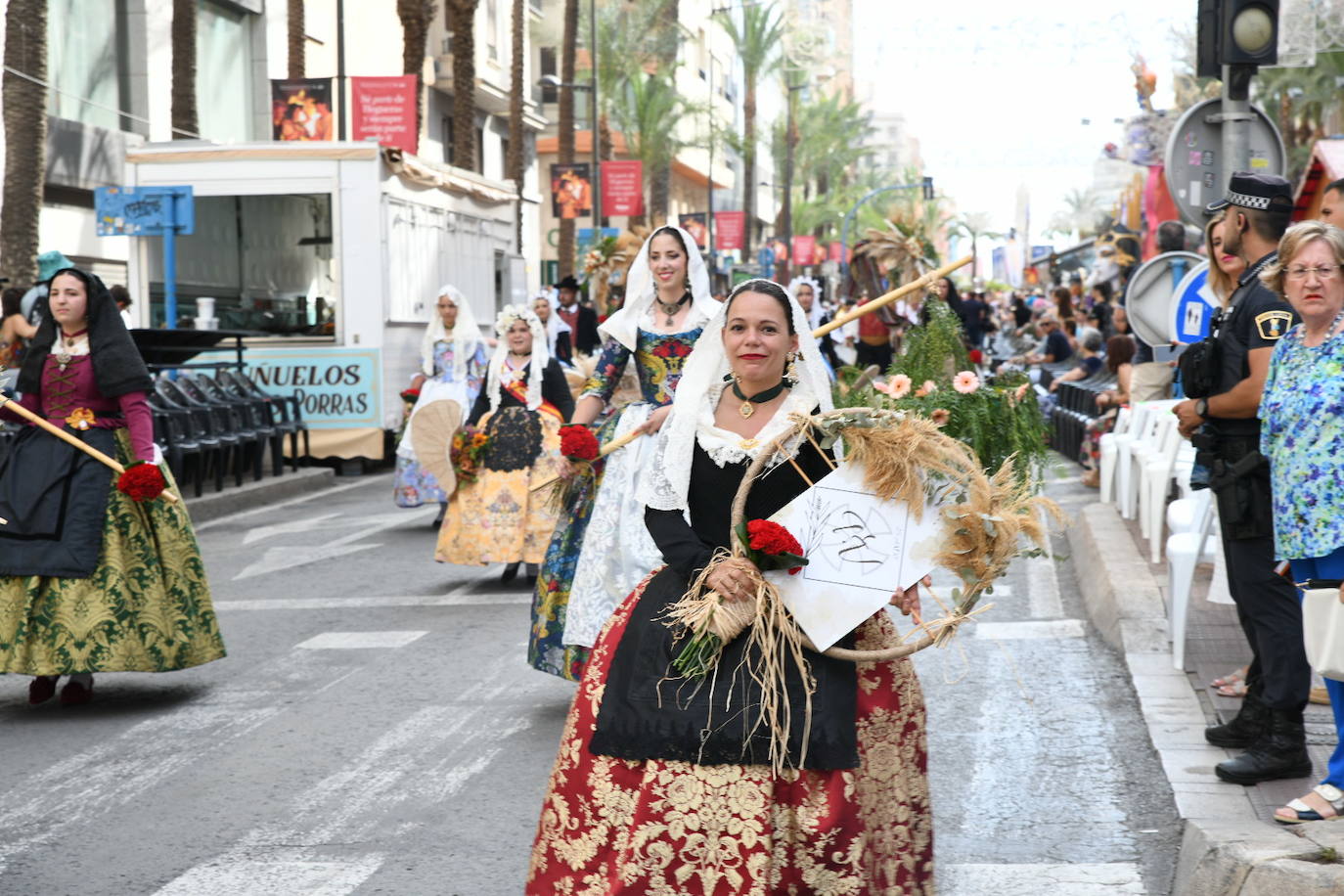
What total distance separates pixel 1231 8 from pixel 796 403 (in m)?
5.28

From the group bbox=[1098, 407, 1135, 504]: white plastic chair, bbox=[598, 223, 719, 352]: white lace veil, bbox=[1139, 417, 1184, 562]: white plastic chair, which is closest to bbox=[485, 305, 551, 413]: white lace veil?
bbox=[598, 223, 719, 352]: white lace veil

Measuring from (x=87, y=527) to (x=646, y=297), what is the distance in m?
2.54

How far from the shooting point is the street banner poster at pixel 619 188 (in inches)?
1660

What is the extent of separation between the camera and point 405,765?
20.8 feet

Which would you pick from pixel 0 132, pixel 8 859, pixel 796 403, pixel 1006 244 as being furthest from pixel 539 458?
pixel 1006 244

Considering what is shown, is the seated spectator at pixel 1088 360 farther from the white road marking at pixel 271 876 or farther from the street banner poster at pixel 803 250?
the street banner poster at pixel 803 250

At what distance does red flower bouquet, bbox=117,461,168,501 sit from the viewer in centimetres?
713

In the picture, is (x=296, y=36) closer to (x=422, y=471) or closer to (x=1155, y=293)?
(x=422, y=471)

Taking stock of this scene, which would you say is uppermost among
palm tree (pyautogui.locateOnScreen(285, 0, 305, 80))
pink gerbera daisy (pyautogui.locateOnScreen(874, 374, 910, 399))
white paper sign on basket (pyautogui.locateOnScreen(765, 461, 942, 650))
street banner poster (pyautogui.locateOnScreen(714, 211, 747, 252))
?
palm tree (pyautogui.locateOnScreen(285, 0, 305, 80))

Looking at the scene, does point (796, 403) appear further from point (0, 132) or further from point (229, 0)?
point (229, 0)

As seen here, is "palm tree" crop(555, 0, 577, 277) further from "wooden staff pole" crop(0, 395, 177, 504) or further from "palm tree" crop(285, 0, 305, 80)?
"wooden staff pole" crop(0, 395, 177, 504)

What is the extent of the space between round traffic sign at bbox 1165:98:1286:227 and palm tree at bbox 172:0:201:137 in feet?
60.3

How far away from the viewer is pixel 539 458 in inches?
433

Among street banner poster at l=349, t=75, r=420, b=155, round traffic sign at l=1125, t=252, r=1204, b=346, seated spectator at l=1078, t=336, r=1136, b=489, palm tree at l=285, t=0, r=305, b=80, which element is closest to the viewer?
round traffic sign at l=1125, t=252, r=1204, b=346
